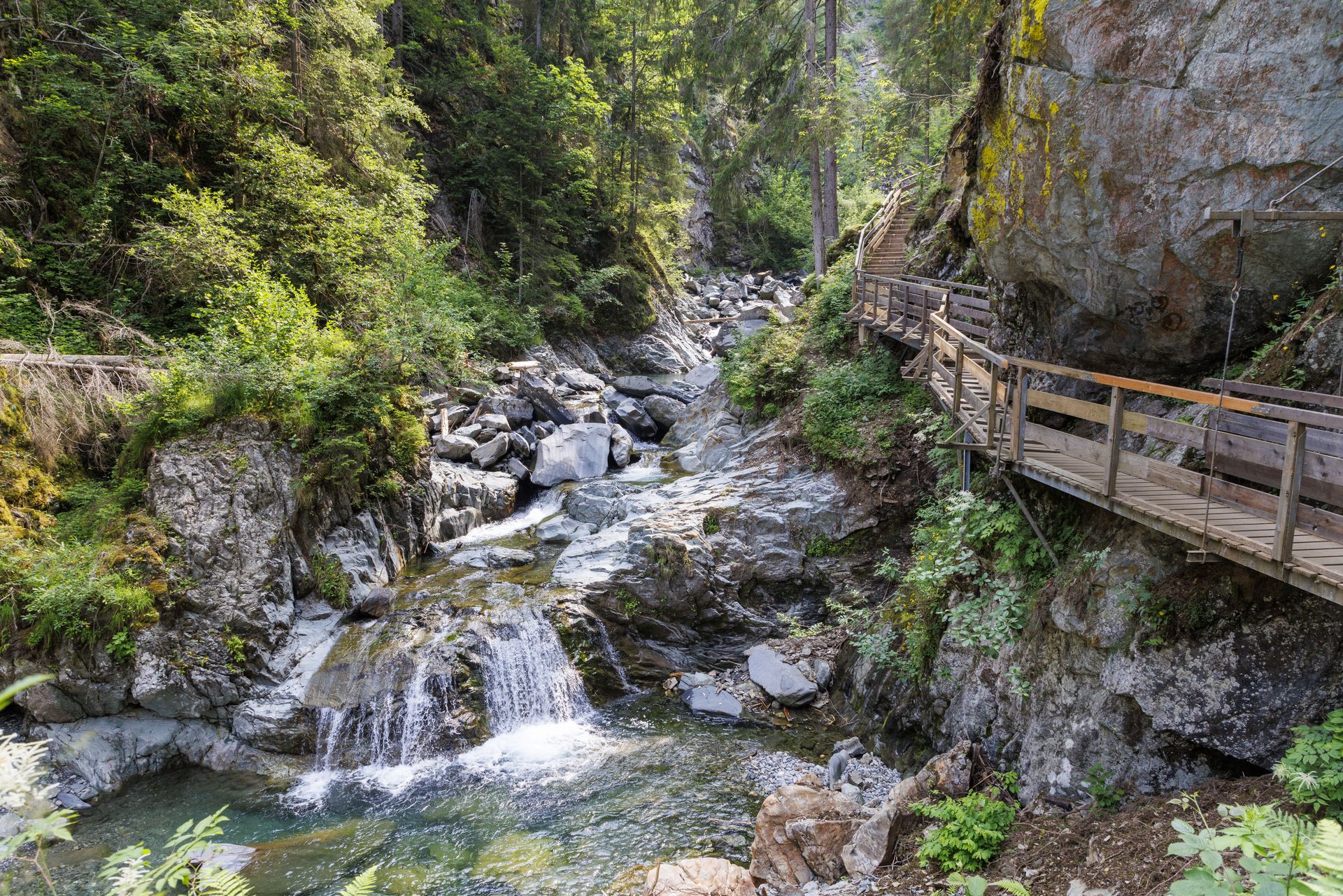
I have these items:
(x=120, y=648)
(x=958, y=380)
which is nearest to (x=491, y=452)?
(x=120, y=648)

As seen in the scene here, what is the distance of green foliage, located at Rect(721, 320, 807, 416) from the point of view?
15641mm

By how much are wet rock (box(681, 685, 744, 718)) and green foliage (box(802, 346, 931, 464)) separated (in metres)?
4.90

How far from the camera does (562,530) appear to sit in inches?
581

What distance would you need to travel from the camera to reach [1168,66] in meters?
6.46

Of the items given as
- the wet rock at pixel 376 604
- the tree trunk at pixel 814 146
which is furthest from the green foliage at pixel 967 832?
the tree trunk at pixel 814 146

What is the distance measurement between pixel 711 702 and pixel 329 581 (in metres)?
6.82

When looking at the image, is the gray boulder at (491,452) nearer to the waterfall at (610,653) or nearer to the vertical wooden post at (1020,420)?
the waterfall at (610,653)

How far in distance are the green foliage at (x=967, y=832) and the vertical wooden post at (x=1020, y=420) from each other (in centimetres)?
336

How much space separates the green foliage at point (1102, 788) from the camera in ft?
18.7

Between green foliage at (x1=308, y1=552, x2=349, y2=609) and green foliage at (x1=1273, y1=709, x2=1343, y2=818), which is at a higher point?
green foliage at (x1=1273, y1=709, x2=1343, y2=818)

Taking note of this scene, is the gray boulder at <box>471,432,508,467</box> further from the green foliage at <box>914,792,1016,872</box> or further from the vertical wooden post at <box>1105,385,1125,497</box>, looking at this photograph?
the vertical wooden post at <box>1105,385,1125,497</box>

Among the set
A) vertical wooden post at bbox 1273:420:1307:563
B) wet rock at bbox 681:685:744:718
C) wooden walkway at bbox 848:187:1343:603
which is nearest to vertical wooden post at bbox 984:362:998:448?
wooden walkway at bbox 848:187:1343:603

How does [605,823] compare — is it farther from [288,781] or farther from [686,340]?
[686,340]

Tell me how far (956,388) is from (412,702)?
8.97 meters
